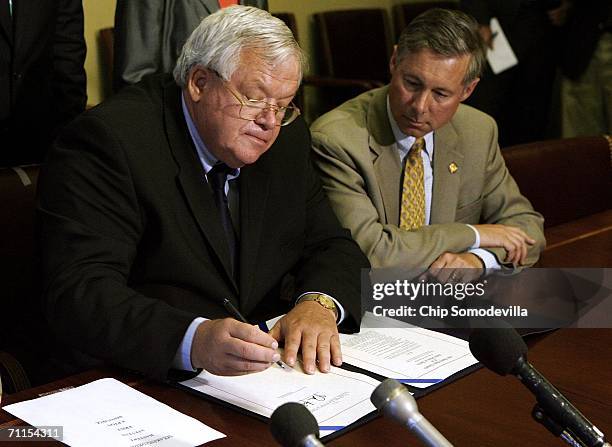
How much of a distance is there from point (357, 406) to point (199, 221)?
63 centimetres

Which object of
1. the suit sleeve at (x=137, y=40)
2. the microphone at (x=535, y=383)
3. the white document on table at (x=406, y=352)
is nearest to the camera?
the microphone at (x=535, y=383)

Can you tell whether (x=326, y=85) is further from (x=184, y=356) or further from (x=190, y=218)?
(x=184, y=356)

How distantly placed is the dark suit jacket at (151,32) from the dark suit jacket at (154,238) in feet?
1.85

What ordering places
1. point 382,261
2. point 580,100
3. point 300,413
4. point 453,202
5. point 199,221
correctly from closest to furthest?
point 300,413 → point 199,221 → point 382,261 → point 453,202 → point 580,100

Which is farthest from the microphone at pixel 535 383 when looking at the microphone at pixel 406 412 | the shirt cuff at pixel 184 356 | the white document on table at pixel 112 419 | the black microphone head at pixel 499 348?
the shirt cuff at pixel 184 356

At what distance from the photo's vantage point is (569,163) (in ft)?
10.4

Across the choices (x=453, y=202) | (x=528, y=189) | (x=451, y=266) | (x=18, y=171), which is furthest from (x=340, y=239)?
(x=528, y=189)

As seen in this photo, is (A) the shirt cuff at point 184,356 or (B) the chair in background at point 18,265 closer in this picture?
(A) the shirt cuff at point 184,356

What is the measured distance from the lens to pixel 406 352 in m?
1.70

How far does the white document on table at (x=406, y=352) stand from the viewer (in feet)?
5.25

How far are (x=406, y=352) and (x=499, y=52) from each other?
10.3 ft

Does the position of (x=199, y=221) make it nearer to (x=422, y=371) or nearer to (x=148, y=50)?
(x=422, y=371)

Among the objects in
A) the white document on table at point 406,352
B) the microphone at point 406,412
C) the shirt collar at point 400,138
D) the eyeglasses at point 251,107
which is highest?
the eyeglasses at point 251,107

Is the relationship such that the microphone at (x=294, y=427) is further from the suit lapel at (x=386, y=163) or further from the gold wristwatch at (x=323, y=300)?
the suit lapel at (x=386, y=163)
